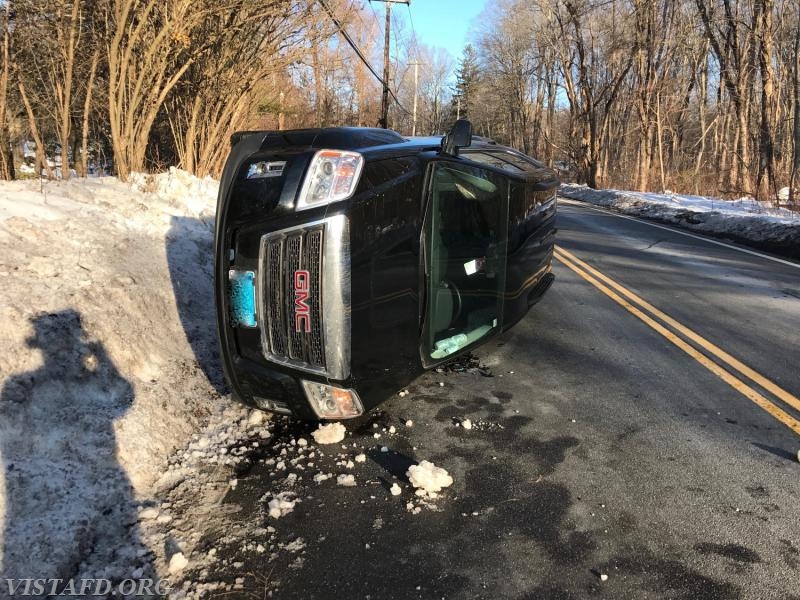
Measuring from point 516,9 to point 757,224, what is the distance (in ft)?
122

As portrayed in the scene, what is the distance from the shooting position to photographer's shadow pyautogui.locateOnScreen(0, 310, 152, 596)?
2.42 metres

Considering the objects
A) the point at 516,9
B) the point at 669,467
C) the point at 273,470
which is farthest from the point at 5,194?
the point at 516,9

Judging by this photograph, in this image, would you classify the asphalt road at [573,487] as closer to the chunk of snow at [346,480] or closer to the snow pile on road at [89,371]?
the chunk of snow at [346,480]

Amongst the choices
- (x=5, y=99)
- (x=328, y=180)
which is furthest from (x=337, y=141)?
(x=5, y=99)

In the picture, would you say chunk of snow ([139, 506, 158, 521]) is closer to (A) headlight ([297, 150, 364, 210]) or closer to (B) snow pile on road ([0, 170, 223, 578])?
(B) snow pile on road ([0, 170, 223, 578])

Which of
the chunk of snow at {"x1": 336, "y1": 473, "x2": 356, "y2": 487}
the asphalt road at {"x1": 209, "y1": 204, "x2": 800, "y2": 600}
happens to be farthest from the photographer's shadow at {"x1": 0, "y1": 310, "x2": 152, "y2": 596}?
the chunk of snow at {"x1": 336, "y1": 473, "x2": 356, "y2": 487}

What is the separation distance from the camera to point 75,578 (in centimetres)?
235

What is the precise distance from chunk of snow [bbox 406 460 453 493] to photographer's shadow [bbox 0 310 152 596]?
138 centimetres

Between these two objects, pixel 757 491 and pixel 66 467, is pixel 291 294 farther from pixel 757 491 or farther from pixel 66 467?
pixel 757 491

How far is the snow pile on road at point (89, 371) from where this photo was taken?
256 cm

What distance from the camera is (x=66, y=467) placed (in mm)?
2871

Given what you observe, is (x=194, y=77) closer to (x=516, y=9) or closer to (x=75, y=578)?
(x=75, y=578)

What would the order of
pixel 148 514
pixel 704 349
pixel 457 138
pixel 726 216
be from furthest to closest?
1. pixel 726 216
2. pixel 704 349
3. pixel 457 138
4. pixel 148 514

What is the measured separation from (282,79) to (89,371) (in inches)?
496
